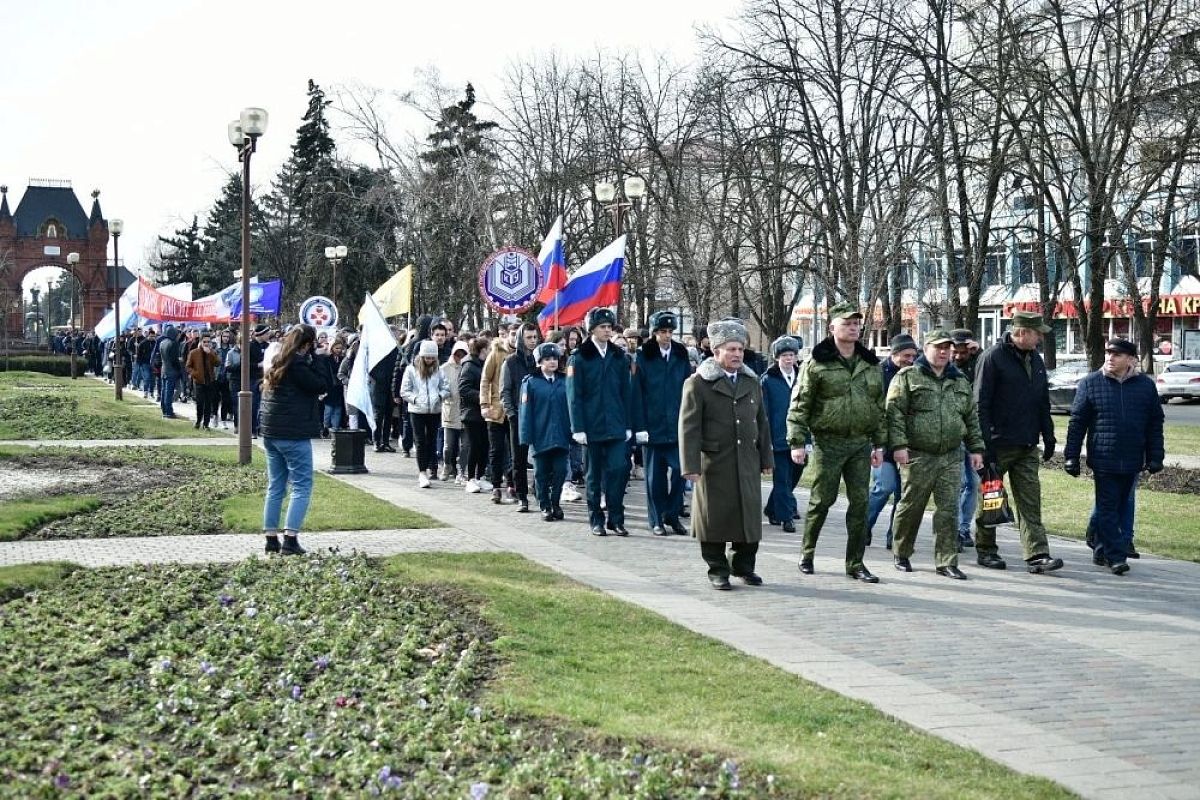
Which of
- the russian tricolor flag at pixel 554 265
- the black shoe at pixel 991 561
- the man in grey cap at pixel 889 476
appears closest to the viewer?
the black shoe at pixel 991 561

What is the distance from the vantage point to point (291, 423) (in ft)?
35.0

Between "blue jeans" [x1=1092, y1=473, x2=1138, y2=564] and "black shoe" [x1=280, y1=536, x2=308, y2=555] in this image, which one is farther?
"black shoe" [x1=280, y1=536, x2=308, y2=555]

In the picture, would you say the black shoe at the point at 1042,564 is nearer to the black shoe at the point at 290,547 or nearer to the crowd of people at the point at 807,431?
the crowd of people at the point at 807,431

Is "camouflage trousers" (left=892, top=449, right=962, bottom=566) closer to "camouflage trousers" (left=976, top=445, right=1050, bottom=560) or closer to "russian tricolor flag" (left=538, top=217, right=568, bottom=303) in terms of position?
"camouflage trousers" (left=976, top=445, right=1050, bottom=560)

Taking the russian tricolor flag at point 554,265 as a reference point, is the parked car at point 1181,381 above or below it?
below

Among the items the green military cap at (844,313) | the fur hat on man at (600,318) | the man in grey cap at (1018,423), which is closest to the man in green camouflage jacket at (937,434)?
the man in grey cap at (1018,423)

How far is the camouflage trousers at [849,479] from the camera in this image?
32.6 feet

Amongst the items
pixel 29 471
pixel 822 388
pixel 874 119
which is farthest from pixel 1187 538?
pixel 874 119

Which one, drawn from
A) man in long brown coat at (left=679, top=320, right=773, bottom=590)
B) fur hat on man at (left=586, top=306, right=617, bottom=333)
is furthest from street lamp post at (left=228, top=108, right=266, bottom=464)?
man in long brown coat at (left=679, top=320, right=773, bottom=590)

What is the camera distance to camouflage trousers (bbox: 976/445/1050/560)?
1053 centimetres

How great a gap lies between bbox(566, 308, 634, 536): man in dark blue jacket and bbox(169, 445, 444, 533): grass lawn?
1567 mm

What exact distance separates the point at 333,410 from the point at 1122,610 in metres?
15.9

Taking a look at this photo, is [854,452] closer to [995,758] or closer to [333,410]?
[995,758]

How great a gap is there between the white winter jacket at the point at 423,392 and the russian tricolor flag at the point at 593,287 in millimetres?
3179
